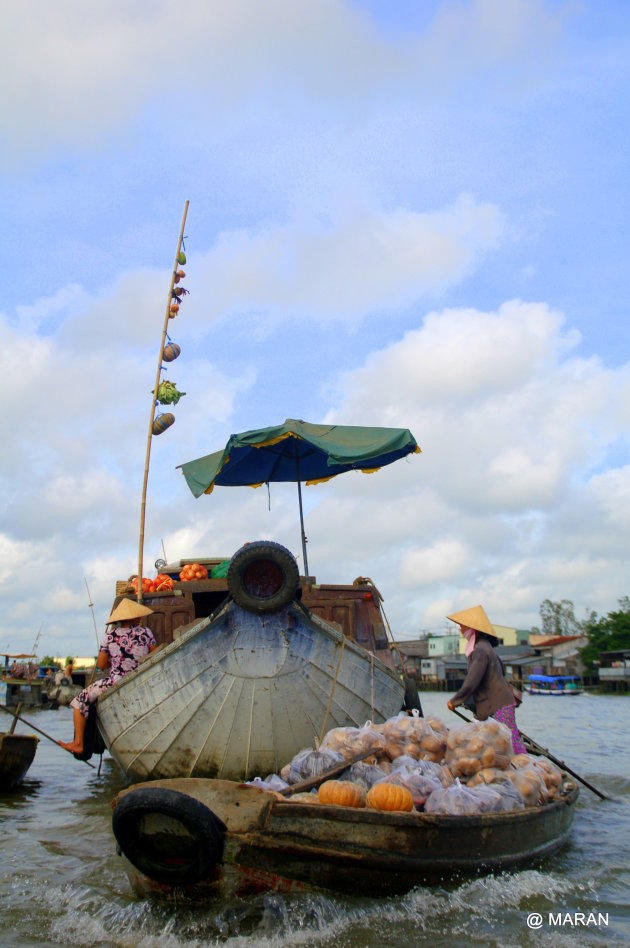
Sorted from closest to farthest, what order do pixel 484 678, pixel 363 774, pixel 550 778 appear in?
pixel 363 774, pixel 550 778, pixel 484 678

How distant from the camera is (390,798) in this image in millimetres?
3941

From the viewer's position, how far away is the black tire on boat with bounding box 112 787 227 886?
3.40 m

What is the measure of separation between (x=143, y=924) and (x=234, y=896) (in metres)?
0.48

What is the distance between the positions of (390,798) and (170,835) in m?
1.19

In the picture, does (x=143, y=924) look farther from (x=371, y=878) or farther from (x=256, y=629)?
(x=256, y=629)

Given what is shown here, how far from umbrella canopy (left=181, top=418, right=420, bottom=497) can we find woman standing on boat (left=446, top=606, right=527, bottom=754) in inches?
78.6

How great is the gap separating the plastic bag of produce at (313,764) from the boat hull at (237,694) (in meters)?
1.15

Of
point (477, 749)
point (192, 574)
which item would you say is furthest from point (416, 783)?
point (192, 574)

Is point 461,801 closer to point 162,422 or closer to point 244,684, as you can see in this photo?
point 244,684

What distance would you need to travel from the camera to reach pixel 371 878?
3684 mm

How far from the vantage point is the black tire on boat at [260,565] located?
580 cm

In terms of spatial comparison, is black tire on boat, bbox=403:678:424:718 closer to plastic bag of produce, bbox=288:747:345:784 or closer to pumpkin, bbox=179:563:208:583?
pumpkin, bbox=179:563:208:583

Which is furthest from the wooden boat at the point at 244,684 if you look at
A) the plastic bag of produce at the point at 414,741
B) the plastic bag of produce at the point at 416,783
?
the plastic bag of produce at the point at 416,783

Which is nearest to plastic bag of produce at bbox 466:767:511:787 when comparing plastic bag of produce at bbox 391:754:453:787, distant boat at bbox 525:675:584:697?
plastic bag of produce at bbox 391:754:453:787
